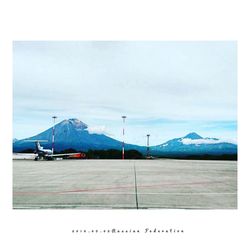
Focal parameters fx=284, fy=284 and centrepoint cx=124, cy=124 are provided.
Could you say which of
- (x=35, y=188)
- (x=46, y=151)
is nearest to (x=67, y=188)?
(x=35, y=188)

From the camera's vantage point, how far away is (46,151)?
1416 inches

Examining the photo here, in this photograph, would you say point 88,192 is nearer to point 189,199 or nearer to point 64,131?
point 189,199

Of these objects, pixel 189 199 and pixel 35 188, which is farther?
pixel 35 188

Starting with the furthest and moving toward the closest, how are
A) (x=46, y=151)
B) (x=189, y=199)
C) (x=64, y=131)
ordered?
(x=64, y=131) → (x=46, y=151) → (x=189, y=199)

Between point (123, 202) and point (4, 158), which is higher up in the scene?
point (4, 158)

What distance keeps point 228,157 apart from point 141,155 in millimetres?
12090

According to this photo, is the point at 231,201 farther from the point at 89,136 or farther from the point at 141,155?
the point at 89,136

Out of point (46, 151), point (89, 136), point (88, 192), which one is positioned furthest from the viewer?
point (89, 136)

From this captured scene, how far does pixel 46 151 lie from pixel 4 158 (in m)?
28.5

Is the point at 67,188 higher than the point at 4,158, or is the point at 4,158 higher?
the point at 4,158

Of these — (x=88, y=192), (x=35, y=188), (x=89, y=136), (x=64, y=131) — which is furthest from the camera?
(x=89, y=136)
